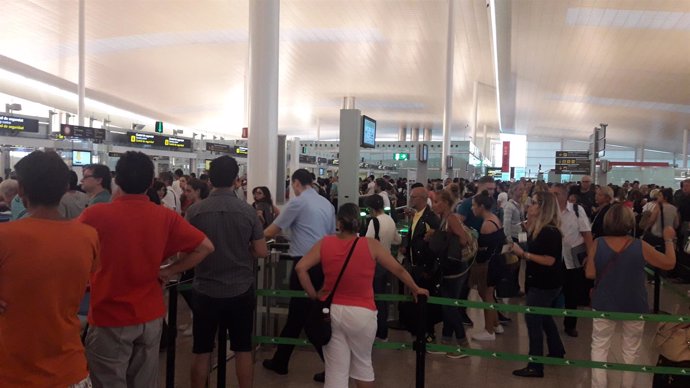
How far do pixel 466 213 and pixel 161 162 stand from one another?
14545mm

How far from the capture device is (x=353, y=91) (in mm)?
35188

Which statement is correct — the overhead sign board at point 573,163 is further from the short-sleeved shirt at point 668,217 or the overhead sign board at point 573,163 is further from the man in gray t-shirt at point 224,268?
the man in gray t-shirt at point 224,268

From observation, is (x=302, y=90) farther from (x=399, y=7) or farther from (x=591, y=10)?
(x=591, y=10)

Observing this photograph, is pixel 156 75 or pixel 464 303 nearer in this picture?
pixel 464 303

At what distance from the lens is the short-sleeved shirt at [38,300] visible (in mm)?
2105

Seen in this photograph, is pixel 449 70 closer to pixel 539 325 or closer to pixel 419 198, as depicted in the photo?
pixel 419 198

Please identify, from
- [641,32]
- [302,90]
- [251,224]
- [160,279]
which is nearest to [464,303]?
[251,224]

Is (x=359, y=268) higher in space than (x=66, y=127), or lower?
lower

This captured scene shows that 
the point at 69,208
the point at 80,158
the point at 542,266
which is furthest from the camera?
the point at 80,158

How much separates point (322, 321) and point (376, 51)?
23.9m

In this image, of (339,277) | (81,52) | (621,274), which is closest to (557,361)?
(621,274)

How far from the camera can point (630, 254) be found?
13.6 feet

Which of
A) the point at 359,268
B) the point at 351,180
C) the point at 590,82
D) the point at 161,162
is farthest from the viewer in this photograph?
the point at 590,82

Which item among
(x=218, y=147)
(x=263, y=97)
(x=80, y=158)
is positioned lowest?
(x=80, y=158)
